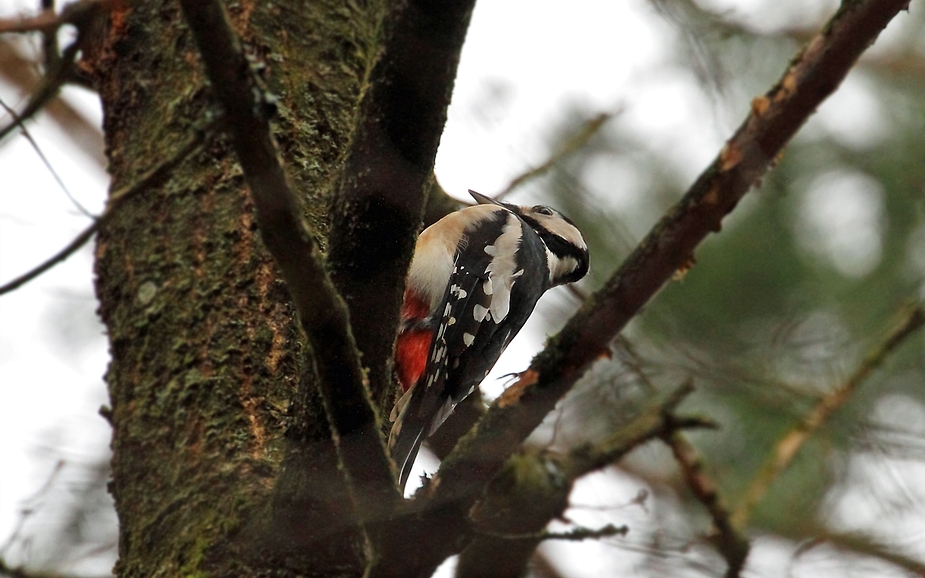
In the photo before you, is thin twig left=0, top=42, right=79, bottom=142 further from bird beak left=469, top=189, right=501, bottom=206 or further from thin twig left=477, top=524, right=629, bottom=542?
bird beak left=469, top=189, right=501, bottom=206

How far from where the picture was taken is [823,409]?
329cm

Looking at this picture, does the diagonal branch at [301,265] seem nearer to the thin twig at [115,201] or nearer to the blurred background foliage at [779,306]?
the thin twig at [115,201]

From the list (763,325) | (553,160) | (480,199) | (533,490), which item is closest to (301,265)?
(533,490)

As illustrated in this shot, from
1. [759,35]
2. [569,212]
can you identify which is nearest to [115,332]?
[569,212]

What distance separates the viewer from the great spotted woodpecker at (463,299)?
2744 mm

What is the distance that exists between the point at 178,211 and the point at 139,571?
2.45 ft

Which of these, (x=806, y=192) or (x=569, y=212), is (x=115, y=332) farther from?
(x=806, y=192)

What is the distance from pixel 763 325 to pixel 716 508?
2320 mm

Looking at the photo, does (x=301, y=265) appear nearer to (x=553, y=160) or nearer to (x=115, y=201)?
(x=115, y=201)

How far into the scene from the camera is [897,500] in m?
3.20

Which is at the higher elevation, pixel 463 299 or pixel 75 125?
pixel 75 125

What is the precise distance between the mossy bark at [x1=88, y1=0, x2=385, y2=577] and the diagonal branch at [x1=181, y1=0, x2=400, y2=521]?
93mm

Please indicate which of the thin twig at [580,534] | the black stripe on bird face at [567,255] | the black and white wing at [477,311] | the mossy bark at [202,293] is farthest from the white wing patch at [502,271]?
the thin twig at [580,534]

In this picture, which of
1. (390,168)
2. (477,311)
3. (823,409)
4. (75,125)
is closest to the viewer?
(390,168)
